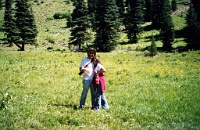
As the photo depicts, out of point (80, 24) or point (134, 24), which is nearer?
point (80, 24)

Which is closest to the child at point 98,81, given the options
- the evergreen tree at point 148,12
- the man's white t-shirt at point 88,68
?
the man's white t-shirt at point 88,68

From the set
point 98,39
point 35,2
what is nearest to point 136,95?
point 98,39

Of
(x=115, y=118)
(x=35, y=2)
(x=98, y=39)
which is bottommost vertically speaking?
(x=115, y=118)

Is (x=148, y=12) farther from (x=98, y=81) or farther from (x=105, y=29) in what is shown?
(x=98, y=81)

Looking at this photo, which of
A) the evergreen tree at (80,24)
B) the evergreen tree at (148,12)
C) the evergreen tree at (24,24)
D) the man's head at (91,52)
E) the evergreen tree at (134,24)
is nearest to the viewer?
the man's head at (91,52)

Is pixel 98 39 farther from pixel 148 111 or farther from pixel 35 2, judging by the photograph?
pixel 35 2

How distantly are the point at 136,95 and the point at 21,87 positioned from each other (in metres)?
7.55

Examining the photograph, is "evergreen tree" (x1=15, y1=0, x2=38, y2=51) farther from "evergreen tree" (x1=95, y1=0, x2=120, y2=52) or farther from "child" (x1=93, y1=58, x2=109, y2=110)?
"child" (x1=93, y1=58, x2=109, y2=110)

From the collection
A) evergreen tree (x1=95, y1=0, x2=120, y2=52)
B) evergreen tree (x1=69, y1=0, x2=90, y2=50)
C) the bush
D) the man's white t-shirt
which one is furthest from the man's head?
the bush

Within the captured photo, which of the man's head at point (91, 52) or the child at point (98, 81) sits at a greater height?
the man's head at point (91, 52)

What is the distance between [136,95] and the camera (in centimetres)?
1317

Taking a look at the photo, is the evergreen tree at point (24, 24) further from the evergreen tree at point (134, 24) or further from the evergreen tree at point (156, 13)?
the evergreen tree at point (156, 13)

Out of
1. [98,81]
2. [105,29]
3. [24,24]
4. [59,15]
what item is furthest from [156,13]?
[98,81]

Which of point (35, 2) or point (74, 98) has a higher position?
point (35, 2)
